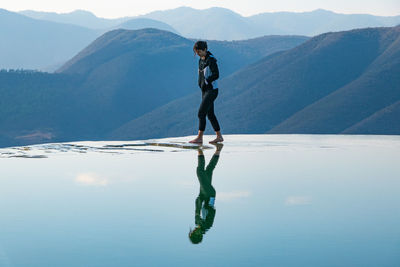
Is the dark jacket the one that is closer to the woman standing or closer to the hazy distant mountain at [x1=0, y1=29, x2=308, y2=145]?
the woman standing

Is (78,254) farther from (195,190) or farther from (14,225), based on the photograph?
(195,190)

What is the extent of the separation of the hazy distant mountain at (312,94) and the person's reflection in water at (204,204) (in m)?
42.7

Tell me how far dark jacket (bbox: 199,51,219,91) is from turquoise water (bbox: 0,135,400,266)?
1.40 m

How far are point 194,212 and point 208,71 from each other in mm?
5032

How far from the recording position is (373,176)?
7.29 m

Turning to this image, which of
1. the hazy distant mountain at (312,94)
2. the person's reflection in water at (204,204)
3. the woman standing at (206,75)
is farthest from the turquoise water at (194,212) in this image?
the hazy distant mountain at (312,94)

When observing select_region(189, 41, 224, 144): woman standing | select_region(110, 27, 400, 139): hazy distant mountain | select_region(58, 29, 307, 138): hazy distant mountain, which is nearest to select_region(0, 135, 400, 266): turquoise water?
select_region(189, 41, 224, 144): woman standing

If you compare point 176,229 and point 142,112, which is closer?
point 176,229

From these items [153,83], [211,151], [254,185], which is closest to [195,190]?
[254,185]

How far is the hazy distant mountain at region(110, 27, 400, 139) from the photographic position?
184 feet

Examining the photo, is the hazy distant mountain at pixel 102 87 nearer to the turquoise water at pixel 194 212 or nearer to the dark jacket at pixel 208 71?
the dark jacket at pixel 208 71

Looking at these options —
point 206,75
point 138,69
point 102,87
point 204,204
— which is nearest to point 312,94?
point 102,87

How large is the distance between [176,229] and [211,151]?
567 centimetres

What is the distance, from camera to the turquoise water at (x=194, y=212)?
149 inches
